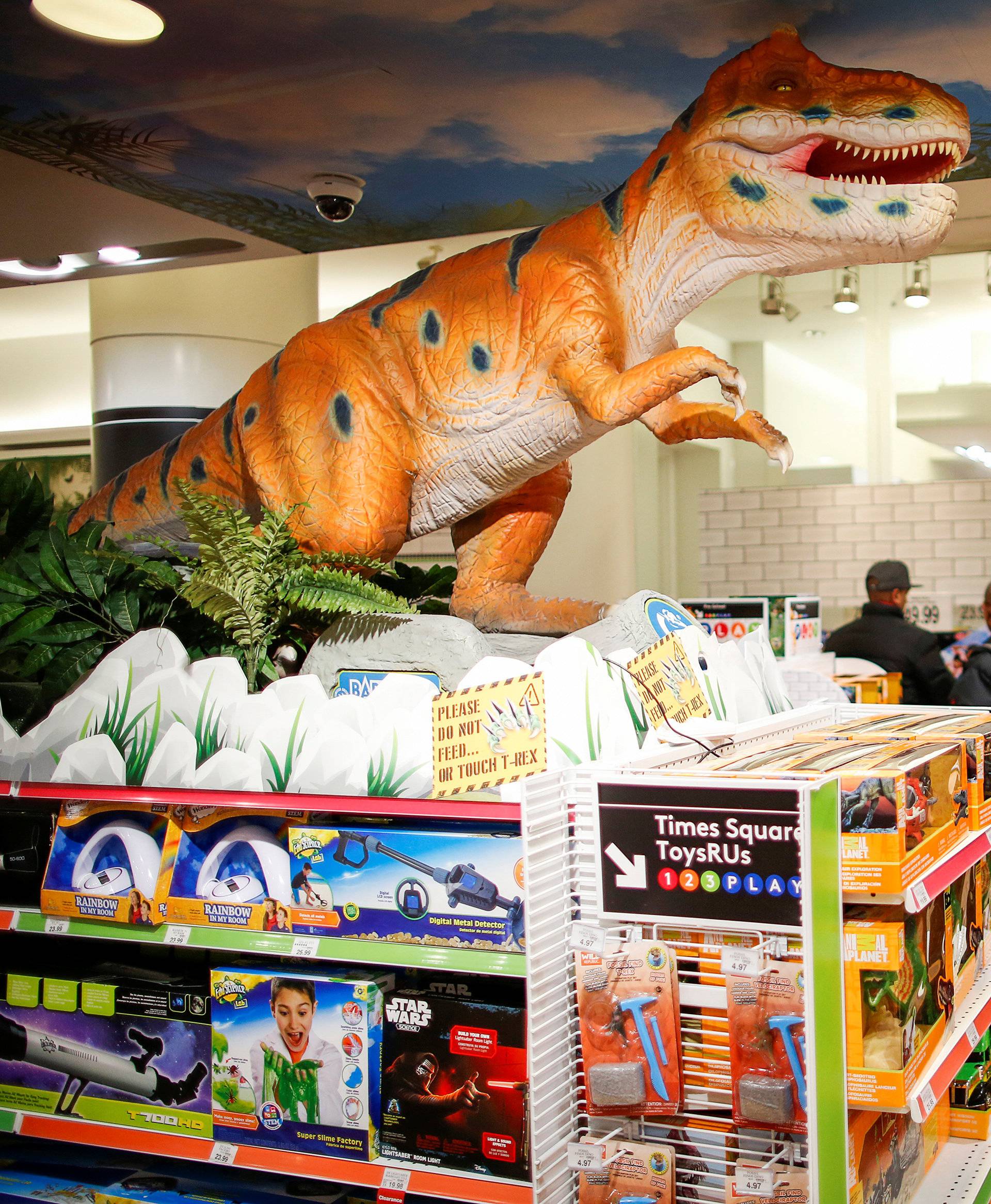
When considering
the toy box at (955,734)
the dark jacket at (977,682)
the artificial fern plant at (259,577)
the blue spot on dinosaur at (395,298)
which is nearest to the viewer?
the toy box at (955,734)

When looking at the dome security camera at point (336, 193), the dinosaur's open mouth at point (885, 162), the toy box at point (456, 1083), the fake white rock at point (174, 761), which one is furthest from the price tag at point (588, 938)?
the dome security camera at point (336, 193)

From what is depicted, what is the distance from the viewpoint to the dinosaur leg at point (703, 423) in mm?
2738

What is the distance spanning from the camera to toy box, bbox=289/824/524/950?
2102mm

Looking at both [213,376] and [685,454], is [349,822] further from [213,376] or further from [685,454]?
[685,454]

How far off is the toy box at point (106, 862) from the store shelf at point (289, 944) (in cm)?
3

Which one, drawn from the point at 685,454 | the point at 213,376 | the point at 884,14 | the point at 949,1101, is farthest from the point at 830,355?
the point at 949,1101

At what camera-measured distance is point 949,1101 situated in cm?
244

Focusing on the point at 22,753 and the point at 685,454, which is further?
the point at 685,454

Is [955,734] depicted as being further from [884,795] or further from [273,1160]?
[273,1160]

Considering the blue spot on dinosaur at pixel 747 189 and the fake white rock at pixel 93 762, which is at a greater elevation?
the blue spot on dinosaur at pixel 747 189

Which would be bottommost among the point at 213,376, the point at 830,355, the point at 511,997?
the point at 511,997

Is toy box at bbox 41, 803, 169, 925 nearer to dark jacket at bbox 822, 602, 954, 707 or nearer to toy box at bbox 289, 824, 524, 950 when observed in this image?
toy box at bbox 289, 824, 524, 950

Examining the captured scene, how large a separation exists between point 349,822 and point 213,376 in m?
3.33

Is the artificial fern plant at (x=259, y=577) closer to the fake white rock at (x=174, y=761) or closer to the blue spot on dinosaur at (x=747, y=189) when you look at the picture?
the fake white rock at (x=174, y=761)
